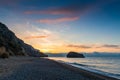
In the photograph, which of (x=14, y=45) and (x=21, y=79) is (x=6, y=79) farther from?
(x=14, y=45)

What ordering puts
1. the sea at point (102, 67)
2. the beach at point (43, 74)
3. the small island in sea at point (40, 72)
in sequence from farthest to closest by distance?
the sea at point (102, 67)
the small island in sea at point (40, 72)
the beach at point (43, 74)

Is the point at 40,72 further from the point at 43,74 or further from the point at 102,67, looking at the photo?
the point at 102,67

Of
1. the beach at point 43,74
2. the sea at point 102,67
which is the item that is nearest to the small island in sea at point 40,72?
the beach at point 43,74

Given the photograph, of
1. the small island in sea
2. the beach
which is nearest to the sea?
the small island in sea

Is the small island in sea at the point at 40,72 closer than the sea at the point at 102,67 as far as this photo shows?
Yes

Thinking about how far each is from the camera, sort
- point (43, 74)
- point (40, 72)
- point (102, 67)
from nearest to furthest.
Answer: point (43, 74) < point (40, 72) < point (102, 67)

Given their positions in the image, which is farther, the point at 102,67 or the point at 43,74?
the point at 102,67

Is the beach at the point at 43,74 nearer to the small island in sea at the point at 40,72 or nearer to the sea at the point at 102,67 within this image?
the small island in sea at the point at 40,72

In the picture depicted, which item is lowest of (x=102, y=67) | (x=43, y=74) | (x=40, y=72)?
(x=43, y=74)

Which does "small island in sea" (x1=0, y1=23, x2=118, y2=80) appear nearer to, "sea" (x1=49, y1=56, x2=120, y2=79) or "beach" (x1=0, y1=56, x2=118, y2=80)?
"beach" (x1=0, y1=56, x2=118, y2=80)

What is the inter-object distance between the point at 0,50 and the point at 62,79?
45.1m

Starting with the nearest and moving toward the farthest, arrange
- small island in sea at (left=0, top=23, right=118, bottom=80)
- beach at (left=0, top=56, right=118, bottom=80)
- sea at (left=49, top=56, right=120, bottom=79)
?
beach at (left=0, top=56, right=118, bottom=80)
small island in sea at (left=0, top=23, right=118, bottom=80)
sea at (left=49, top=56, right=120, bottom=79)

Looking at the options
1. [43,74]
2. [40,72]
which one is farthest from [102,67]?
[43,74]

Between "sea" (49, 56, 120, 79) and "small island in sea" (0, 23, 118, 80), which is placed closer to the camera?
"small island in sea" (0, 23, 118, 80)
